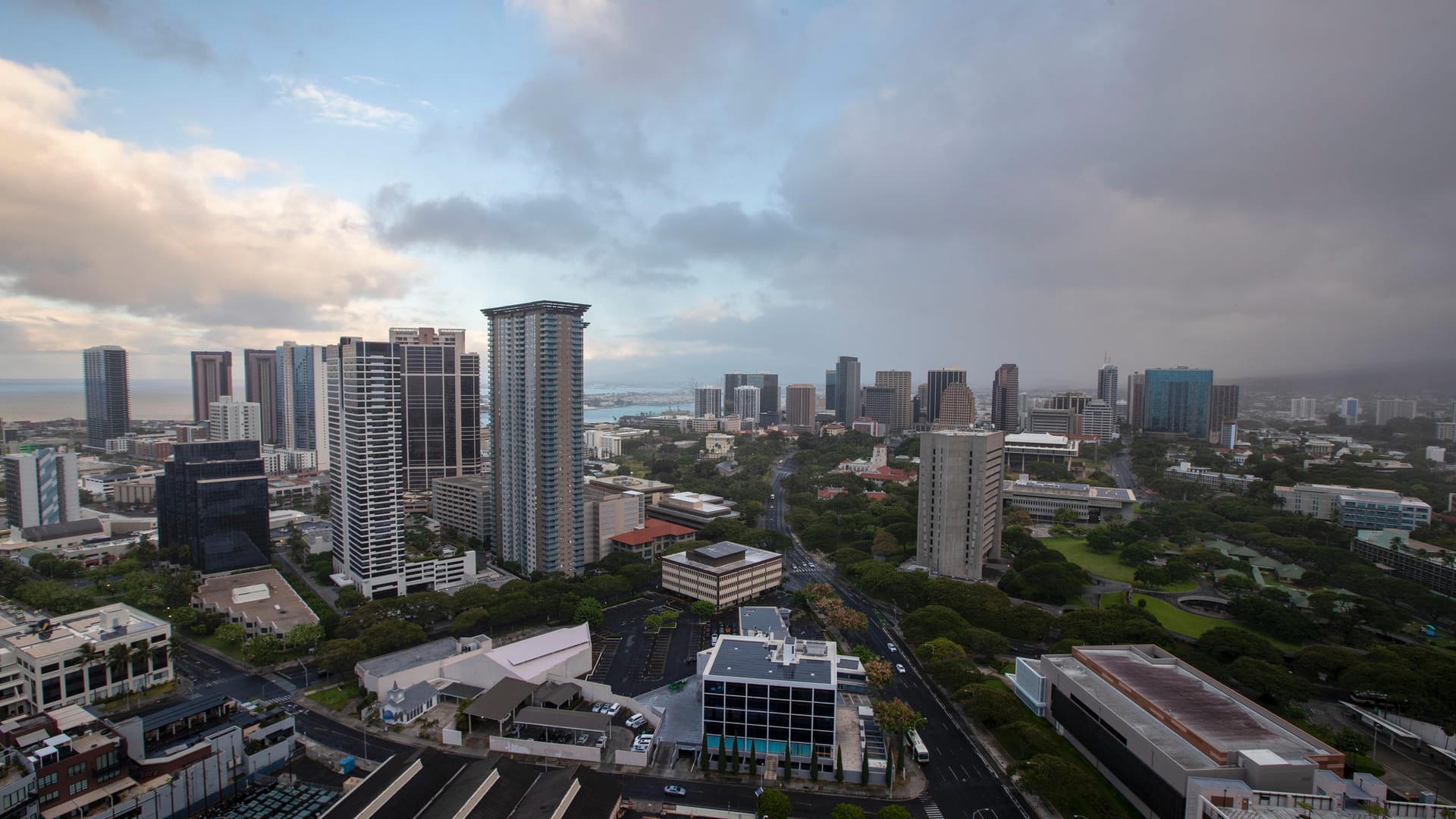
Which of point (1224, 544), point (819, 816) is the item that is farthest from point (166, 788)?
point (1224, 544)

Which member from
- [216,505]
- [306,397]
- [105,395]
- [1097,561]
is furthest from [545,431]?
[105,395]

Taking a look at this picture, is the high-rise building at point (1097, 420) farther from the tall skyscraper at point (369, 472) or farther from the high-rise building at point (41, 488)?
the high-rise building at point (41, 488)

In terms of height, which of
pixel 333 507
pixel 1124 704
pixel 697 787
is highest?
pixel 333 507

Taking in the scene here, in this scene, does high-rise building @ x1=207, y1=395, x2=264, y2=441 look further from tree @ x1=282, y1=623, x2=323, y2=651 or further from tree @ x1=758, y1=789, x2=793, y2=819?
tree @ x1=758, y1=789, x2=793, y2=819

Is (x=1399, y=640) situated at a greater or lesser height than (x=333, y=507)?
lesser

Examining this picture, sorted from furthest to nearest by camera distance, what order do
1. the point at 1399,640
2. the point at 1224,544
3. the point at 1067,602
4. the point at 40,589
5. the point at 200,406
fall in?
the point at 200,406, the point at 1224,544, the point at 1067,602, the point at 40,589, the point at 1399,640

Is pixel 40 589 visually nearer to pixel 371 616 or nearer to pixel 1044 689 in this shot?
pixel 371 616

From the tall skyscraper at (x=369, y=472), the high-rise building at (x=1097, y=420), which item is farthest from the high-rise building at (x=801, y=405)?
the tall skyscraper at (x=369, y=472)
